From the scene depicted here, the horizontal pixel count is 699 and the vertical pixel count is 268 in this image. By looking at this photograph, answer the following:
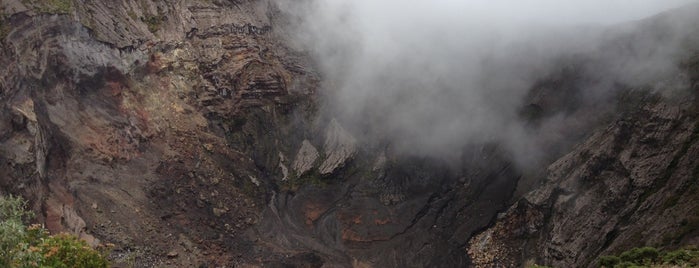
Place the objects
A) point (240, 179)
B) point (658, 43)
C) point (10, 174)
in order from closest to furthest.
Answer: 1. point (10, 174)
2. point (658, 43)
3. point (240, 179)

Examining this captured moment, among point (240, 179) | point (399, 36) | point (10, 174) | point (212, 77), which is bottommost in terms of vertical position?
point (10, 174)

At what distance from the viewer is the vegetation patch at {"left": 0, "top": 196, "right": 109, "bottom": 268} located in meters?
21.4

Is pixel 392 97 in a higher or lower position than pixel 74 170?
higher

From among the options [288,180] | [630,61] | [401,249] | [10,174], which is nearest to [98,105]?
[10,174]

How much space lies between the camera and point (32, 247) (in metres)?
22.2

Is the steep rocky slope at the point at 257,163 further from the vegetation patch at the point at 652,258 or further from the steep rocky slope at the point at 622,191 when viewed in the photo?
the vegetation patch at the point at 652,258

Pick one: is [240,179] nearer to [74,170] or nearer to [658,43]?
[74,170]

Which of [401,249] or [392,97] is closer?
[401,249]

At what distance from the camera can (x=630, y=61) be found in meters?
48.0

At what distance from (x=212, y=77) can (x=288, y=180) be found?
12.6 m

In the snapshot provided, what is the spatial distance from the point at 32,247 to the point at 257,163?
113 feet

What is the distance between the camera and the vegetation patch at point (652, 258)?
29.3 metres

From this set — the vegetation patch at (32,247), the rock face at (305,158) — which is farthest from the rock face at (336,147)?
the vegetation patch at (32,247)

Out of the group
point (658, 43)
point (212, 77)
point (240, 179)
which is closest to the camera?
point (658, 43)
